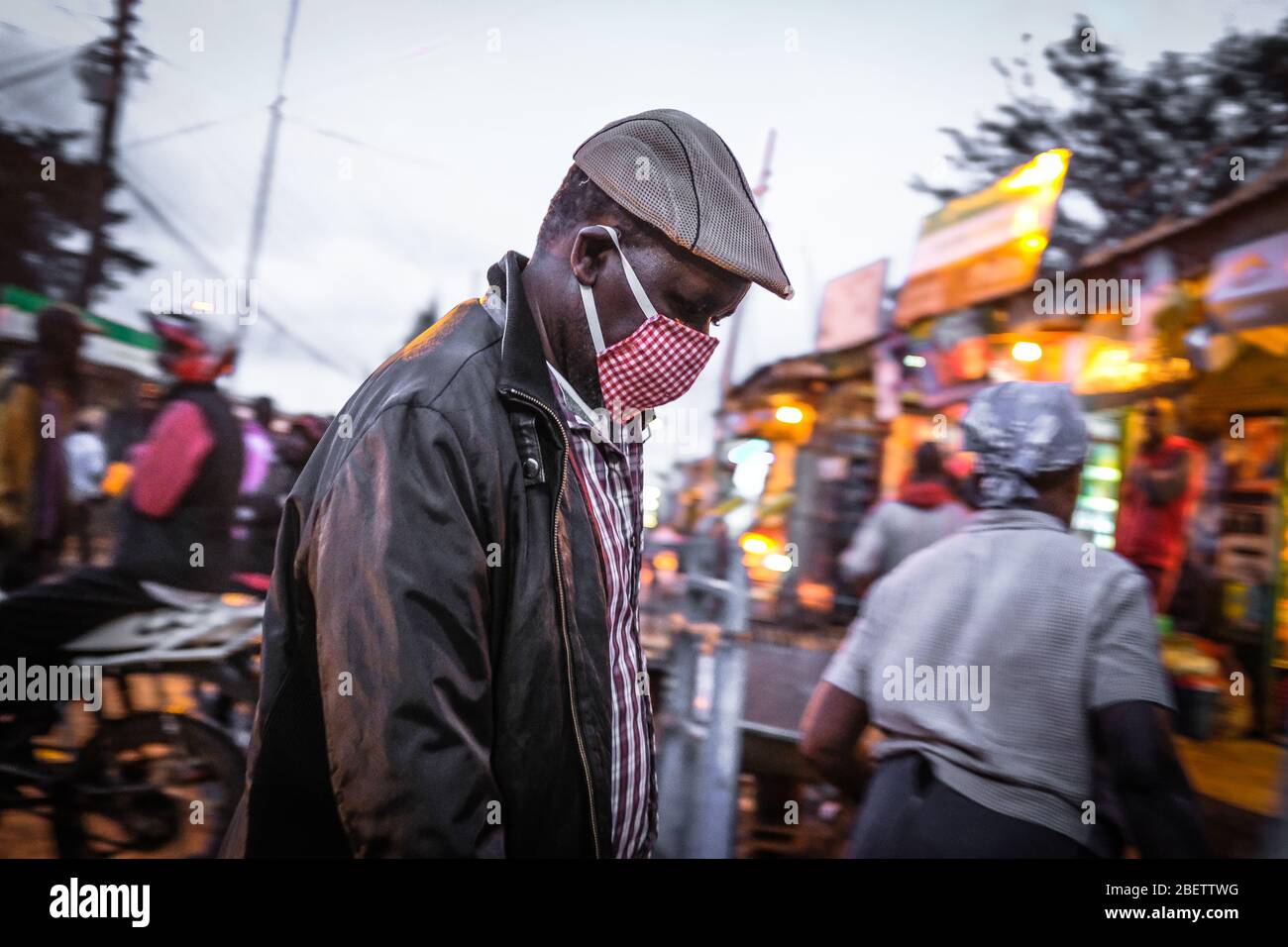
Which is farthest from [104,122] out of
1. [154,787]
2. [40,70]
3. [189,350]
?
[154,787]

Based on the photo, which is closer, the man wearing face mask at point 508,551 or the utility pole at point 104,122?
the man wearing face mask at point 508,551

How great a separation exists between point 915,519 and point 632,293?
3859mm

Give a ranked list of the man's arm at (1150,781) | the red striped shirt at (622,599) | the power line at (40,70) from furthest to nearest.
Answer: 1. the power line at (40,70)
2. the man's arm at (1150,781)
3. the red striped shirt at (622,599)

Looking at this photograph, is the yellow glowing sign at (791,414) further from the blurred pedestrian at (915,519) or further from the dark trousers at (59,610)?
the dark trousers at (59,610)

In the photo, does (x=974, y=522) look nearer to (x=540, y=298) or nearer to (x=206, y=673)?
(x=540, y=298)

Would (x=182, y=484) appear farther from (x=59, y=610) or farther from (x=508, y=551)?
(x=508, y=551)

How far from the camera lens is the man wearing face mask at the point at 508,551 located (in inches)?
48.3

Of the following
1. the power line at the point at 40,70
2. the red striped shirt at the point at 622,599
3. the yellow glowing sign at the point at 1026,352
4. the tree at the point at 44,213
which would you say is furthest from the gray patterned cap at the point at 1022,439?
the tree at the point at 44,213

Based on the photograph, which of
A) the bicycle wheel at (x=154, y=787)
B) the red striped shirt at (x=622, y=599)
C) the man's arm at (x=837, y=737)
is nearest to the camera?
the red striped shirt at (x=622, y=599)

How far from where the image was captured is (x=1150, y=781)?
1736 mm

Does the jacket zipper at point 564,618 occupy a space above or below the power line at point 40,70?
below

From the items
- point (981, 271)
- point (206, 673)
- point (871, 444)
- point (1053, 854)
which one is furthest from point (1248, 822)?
point (871, 444)

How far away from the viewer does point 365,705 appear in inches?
48.4

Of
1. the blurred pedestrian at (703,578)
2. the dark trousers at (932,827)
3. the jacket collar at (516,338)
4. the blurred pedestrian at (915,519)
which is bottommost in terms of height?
the dark trousers at (932,827)
